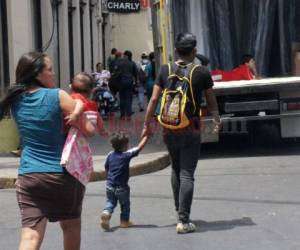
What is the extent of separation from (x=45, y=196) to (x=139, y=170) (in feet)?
21.4

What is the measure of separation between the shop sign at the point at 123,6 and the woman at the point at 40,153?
999 inches

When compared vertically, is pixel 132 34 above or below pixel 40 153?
above

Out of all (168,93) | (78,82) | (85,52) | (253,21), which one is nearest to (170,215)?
(168,93)

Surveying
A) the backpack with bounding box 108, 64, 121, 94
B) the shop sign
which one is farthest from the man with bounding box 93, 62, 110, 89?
the shop sign

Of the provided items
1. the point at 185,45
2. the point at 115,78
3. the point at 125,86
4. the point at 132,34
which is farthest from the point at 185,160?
the point at 132,34

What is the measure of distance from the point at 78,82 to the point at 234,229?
2328 mm

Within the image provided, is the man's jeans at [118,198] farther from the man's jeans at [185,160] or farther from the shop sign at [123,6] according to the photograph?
the shop sign at [123,6]

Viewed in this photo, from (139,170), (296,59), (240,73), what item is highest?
(296,59)

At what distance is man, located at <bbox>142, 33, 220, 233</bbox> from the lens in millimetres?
7090

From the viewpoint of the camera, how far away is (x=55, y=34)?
74.1ft

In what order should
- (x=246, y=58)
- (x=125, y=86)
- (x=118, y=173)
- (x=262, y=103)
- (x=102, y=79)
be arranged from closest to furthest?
(x=118, y=173) < (x=262, y=103) < (x=246, y=58) < (x=125, y=86) < (x=102, y=79)

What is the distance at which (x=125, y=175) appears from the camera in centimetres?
737

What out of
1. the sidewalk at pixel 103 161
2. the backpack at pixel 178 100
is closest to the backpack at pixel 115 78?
the sidewalk at pixel 103 161

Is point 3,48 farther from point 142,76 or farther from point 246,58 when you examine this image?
point 246,58
